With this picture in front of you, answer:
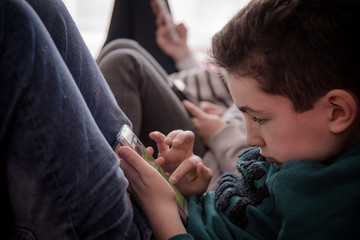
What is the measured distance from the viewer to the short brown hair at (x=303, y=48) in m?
0.42

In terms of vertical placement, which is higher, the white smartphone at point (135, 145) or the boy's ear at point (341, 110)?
the boy's ear at point (341, 110)

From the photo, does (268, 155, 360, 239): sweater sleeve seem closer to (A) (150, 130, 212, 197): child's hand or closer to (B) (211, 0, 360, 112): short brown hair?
(B) (211, 0, 360, 112): short brown hair

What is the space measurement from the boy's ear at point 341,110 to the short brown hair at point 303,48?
0.01 metres

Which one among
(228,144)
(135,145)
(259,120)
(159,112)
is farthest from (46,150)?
(228,144)

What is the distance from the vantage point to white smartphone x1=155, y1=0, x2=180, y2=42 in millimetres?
1435

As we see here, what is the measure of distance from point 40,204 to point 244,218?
1.03 ft

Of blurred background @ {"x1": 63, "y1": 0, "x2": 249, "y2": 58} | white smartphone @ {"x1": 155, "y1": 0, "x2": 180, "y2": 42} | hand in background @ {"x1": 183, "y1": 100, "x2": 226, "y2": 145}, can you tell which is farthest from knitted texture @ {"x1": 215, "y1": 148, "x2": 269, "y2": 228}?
blurred background @ {"x1": 63, "y1": 0, "x2": 249, "y2": 58}

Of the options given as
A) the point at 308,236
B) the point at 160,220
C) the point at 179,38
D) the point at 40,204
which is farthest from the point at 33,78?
the point at 179,38

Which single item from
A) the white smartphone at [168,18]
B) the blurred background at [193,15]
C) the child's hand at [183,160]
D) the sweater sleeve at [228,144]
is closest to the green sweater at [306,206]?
the child's hand at [183,160]

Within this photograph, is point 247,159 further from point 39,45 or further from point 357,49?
point 39,45

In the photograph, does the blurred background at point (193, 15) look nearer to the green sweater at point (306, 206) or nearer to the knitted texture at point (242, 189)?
the knitted texture at point (242, 189)

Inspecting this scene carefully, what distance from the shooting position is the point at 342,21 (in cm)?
42

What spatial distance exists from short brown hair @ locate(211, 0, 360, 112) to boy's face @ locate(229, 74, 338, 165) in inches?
0.5

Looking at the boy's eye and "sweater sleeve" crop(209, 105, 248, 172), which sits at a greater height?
the boy's eye
